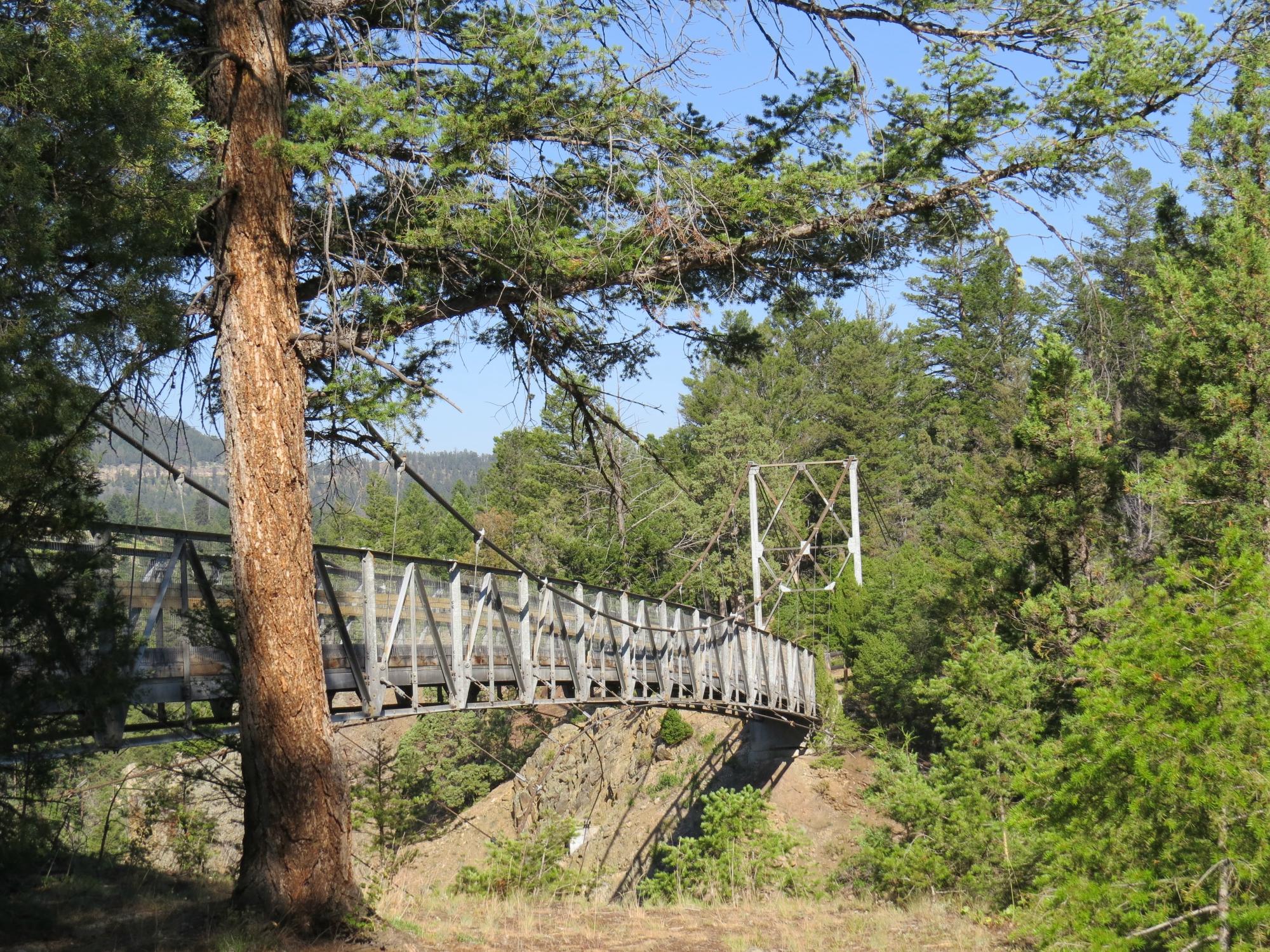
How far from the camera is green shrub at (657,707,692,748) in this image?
2236 centimetres

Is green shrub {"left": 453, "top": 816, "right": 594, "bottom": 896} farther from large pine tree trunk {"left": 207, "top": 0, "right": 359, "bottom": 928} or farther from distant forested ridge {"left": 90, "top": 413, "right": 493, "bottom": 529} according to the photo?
large pine tree trunk {"left": 207, "top": 0, "right": 359, "bottom": 928}

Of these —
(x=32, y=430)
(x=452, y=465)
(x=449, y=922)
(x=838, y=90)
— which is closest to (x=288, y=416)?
(x=32, y=430)

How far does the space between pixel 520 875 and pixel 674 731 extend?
550 inches

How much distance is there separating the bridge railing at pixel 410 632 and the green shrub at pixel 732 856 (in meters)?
2.64

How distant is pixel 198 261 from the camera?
5391 millimetres

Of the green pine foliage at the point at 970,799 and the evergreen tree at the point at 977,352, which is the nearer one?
Answer: the green pine foliage at the point at 970,799

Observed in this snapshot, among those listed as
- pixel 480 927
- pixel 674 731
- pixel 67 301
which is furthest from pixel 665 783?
pixel 67 301

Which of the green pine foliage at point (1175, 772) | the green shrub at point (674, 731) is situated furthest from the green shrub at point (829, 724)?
the green pine foliage at point (1175, 772)

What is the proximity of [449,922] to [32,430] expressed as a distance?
354 centimetres

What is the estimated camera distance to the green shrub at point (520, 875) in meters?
8.66

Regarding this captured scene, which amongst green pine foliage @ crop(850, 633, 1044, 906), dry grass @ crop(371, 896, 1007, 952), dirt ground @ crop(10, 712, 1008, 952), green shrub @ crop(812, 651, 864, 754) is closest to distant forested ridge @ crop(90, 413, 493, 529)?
dirt ground @ crop(10, 712, 1008, 952)

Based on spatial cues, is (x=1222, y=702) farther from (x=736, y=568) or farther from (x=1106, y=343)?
(x=736, y=568)

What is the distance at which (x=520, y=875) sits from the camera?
8.77m

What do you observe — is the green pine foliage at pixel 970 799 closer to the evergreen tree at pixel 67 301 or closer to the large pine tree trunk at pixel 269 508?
the large pine tree trunk at pixel 269 508
